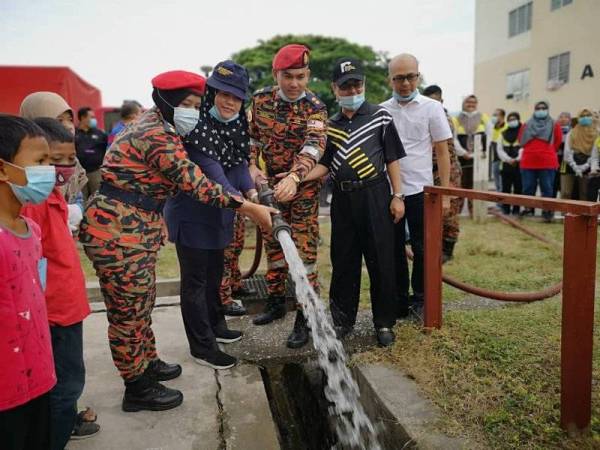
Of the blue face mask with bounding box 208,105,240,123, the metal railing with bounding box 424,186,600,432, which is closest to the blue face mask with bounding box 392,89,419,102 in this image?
the blue face mask with bounding box 208,105,240,123

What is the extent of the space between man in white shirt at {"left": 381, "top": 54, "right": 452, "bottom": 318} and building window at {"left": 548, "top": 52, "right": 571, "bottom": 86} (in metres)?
17.1

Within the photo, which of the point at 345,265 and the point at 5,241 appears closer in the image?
the point at 5,241

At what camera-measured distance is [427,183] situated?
3.78 m

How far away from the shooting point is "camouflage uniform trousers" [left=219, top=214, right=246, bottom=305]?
4113mm

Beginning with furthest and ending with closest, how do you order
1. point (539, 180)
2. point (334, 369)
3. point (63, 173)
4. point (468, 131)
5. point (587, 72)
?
point (587, 72), point (539, 180), point (468, 131), point (334, 369), point (63, 173)

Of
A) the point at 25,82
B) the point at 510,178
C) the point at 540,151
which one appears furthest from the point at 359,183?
the point at 25,82

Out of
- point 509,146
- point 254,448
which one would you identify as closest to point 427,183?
point 254,448

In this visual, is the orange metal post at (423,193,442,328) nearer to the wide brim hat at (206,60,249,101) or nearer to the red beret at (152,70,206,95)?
the wide brim hat at (206,60,249,101)

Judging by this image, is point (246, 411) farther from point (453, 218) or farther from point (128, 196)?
point (453, 218)

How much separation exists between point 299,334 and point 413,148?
5.41 feet

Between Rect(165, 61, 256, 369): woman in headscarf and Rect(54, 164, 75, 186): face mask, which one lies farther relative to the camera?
Rect(165, 61, 256, 369): woman in headscarf

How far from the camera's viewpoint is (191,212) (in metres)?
3.02

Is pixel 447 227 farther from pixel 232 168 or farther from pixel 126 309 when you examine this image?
pixel 126 309

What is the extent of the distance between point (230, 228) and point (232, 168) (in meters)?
0.39
